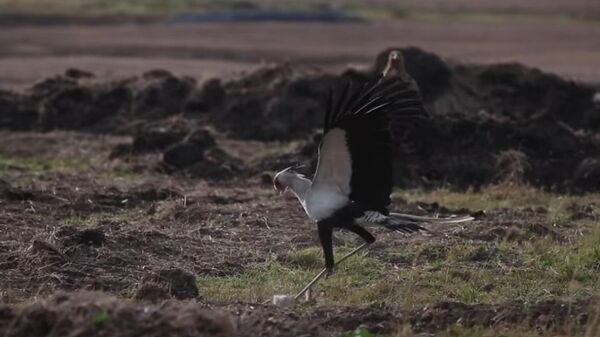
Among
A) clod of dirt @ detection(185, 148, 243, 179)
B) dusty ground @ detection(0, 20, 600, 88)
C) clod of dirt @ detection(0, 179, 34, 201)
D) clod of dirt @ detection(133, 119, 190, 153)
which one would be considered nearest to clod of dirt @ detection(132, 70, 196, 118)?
clod of dirt @ detection(133, 119, 190, 153)

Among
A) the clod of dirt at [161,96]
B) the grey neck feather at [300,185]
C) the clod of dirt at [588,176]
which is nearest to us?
the grey neck feather at [300,185]

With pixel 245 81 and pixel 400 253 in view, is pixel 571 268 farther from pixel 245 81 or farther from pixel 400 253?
pixel 245 81

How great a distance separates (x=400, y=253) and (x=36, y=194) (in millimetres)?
4048

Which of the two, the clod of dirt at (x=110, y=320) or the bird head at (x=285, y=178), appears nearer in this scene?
the clod of dirt at (x=110, y=320)

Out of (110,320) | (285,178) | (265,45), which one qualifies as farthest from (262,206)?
(265,45)

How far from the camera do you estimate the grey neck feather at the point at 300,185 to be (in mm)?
9400

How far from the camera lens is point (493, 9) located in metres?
57.4

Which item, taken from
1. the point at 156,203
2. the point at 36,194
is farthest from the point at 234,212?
the point at 36,194

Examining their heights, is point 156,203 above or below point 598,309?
below

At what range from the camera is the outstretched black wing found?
8734 mm

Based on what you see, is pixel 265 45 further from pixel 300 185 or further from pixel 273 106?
pixel 300 185

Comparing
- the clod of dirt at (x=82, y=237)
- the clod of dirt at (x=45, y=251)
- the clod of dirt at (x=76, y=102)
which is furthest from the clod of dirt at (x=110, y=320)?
the clod of dirt at (x=76, y=102)

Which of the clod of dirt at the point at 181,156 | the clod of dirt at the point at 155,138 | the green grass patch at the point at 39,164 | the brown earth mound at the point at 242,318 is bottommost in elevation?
the green grass patch at the point at 39,164

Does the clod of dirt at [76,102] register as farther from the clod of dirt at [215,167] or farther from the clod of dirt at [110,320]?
the clod of dirt at [110,320]
